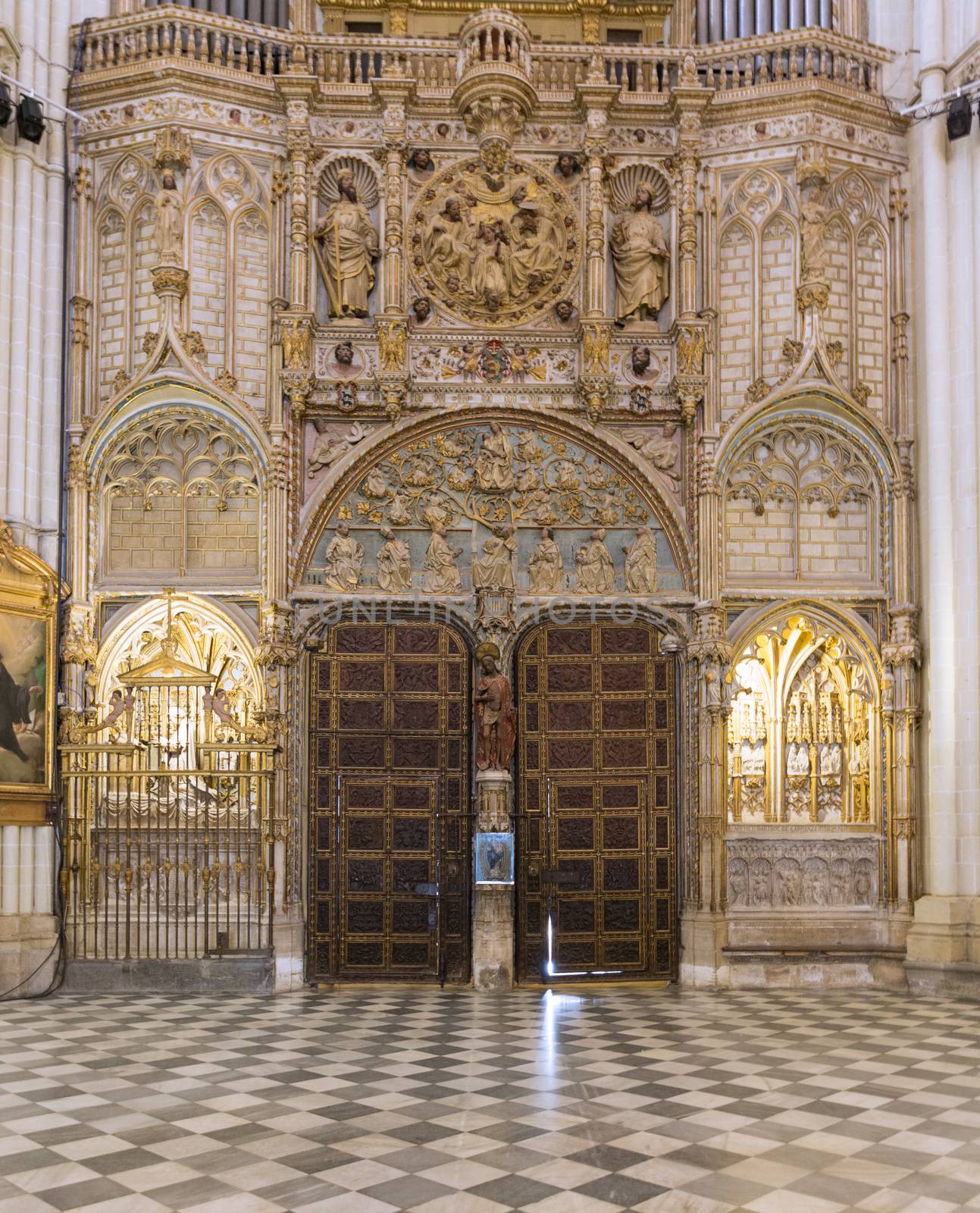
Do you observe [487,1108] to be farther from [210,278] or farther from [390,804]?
[210,278]

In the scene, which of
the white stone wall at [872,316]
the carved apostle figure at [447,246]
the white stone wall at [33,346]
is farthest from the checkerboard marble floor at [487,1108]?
the carved apostle figure at [447,246]

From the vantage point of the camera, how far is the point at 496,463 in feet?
55.0

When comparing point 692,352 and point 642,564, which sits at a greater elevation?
point 692,352

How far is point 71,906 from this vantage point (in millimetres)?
15211

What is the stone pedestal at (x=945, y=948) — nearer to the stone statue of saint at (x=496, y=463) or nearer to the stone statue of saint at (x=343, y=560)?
the stone statue of saint at (x=496, y=463)

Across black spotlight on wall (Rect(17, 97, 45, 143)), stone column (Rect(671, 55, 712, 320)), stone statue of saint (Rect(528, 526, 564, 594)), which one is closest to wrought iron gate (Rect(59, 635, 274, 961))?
stone statue of saint (Rect(528, 526, 564, 594))

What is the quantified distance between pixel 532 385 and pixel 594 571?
8.44 feet

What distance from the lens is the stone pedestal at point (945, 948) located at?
14906 millimetres

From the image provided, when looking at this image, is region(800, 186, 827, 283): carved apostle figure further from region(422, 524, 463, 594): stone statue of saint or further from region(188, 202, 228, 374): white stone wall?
region(188, 202, 228, 374): white stone wall

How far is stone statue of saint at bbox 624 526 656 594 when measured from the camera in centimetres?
1656

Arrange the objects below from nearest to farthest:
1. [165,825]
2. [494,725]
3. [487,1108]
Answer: [487,1108] → [165,825] → [494,725]

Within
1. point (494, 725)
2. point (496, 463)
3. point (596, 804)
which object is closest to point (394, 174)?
point (496, 463)

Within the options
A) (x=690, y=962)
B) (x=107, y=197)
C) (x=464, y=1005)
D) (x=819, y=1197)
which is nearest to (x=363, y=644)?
(x=464, y=1005)

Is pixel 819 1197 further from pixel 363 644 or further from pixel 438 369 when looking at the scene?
pixel 438 369
